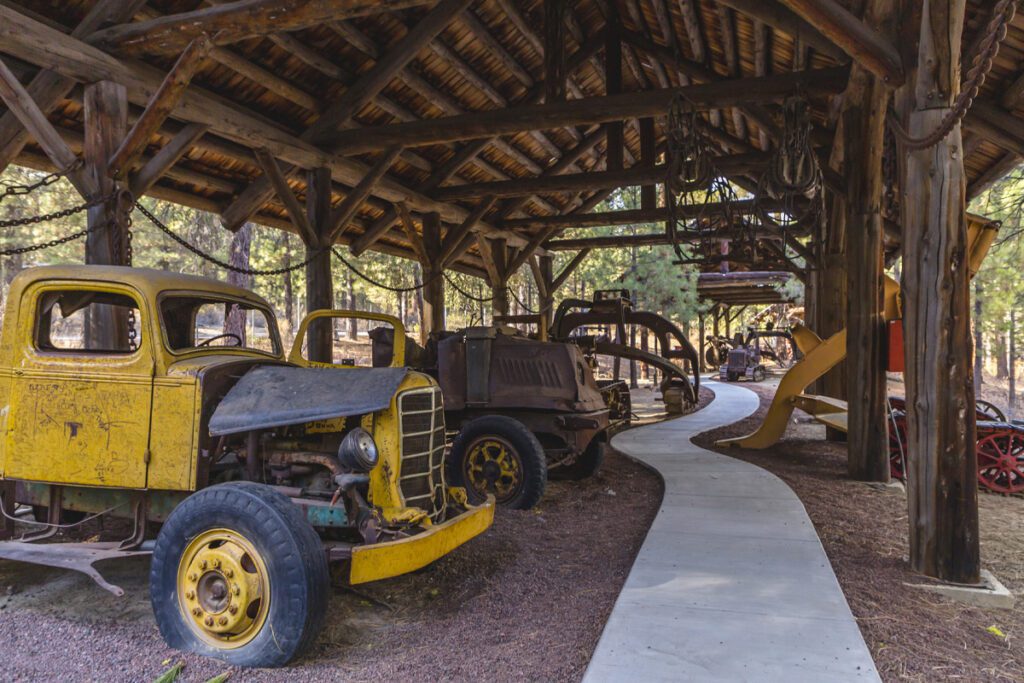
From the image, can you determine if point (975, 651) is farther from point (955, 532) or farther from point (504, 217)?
point (504, 217)

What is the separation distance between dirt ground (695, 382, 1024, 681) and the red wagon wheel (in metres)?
0.26

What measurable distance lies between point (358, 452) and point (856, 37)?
3.86 m

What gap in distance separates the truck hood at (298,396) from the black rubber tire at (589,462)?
384 centimetres

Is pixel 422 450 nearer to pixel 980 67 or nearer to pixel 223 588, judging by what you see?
pixel 223 588

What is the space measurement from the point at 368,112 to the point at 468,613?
8.07 meters

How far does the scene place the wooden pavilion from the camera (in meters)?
3.95

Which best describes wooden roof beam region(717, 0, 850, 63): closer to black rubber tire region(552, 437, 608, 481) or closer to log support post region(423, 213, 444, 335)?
black rubber tire region(552, 437, 608, 481)

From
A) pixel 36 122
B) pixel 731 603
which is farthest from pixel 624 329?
pixel 36 122

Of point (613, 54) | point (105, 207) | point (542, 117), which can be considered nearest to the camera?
point (105, 207)

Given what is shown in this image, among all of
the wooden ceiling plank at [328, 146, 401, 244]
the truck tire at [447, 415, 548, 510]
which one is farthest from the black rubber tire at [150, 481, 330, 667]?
the wooden ceiling plank at [328, 146, 401, 244]

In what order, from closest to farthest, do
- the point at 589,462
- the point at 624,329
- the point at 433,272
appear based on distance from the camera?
1. the point at 589,462
2. the point at 624,329
3. the point at 433,272

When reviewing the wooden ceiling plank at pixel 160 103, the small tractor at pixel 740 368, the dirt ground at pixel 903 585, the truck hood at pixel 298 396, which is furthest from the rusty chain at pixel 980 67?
the small tractor at pixel 740 368

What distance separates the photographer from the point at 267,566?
9.46ft

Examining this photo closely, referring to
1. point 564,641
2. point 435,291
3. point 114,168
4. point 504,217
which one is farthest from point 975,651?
point 504,217
